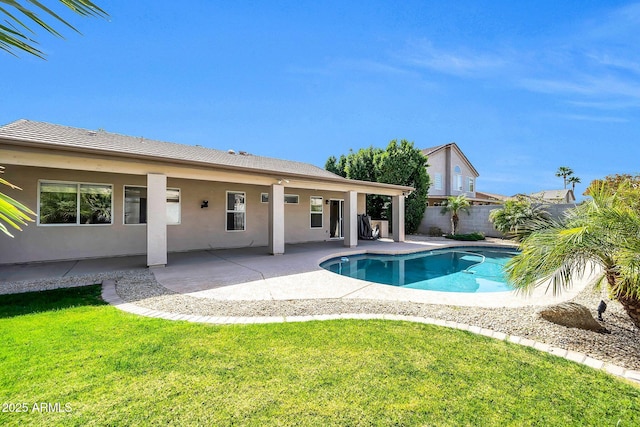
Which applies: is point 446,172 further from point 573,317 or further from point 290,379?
point 290,379

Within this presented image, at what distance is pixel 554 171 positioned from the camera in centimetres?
5038

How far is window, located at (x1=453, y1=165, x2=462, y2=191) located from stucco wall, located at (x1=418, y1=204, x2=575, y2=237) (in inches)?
363

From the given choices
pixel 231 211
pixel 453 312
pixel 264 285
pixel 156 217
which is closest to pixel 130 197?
pixel 156 217

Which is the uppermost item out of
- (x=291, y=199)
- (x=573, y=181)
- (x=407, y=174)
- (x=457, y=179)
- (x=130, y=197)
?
(x=573, y=181)

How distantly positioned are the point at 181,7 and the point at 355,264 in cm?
1038

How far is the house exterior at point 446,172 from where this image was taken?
28531mm

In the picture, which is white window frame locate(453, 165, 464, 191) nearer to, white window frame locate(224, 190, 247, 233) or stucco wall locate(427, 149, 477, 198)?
stucco wall locate(427, 149, 477, 198)

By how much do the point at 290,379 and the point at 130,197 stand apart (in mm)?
11312

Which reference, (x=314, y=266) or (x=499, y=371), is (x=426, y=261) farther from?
(x=499, y=371)

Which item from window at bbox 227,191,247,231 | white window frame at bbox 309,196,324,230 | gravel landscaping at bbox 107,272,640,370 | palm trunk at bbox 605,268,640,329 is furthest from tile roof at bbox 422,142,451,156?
palm trunk at bbox 605,268,640,329

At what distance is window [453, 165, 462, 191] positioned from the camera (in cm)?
3035

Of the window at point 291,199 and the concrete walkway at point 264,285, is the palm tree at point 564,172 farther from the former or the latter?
the window at point 291,199

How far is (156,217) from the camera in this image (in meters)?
9.20

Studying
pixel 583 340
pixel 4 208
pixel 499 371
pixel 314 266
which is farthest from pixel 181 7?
pixel 583 340
